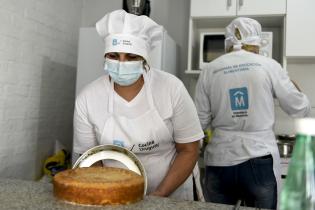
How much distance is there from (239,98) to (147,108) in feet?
2.11

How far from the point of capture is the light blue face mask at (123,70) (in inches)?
45.3

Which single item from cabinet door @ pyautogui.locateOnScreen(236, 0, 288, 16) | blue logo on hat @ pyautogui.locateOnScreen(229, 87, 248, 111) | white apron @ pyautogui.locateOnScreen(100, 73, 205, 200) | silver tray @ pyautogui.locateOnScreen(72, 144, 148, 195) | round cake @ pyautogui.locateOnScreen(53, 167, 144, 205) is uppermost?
cabinet door @ pyautogui.locateOnScreen(236, 0, 288, 16)

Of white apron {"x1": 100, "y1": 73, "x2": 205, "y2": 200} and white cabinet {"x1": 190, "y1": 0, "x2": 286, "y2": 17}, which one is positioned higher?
white cabinet {"x1": 190, "y1": 0, "x2": 286, "y2": 17}

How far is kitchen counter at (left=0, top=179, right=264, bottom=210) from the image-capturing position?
0.76m

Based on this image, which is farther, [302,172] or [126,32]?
[126,32]

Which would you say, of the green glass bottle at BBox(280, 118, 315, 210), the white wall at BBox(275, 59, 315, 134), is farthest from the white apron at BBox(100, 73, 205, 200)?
the white wall at BBox(275, 59, 315, 134)

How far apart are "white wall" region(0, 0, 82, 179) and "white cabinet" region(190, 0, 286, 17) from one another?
3.29ft

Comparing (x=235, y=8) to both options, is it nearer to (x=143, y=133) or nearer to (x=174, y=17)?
(x=174, y=17)

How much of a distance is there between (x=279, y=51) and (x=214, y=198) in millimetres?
1360

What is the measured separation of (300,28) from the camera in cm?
226

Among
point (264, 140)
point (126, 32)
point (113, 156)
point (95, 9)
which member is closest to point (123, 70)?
point (126, 32)

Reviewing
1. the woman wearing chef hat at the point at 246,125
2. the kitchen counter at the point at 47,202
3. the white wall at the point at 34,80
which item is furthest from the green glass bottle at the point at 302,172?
the white wall at the point at 34,80

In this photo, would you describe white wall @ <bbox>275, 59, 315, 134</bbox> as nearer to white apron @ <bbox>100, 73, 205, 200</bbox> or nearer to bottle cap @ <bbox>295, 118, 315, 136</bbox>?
white apron @ <bbox>100, 73, 205, 200</bbox>

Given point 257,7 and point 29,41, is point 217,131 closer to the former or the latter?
point 257,7
